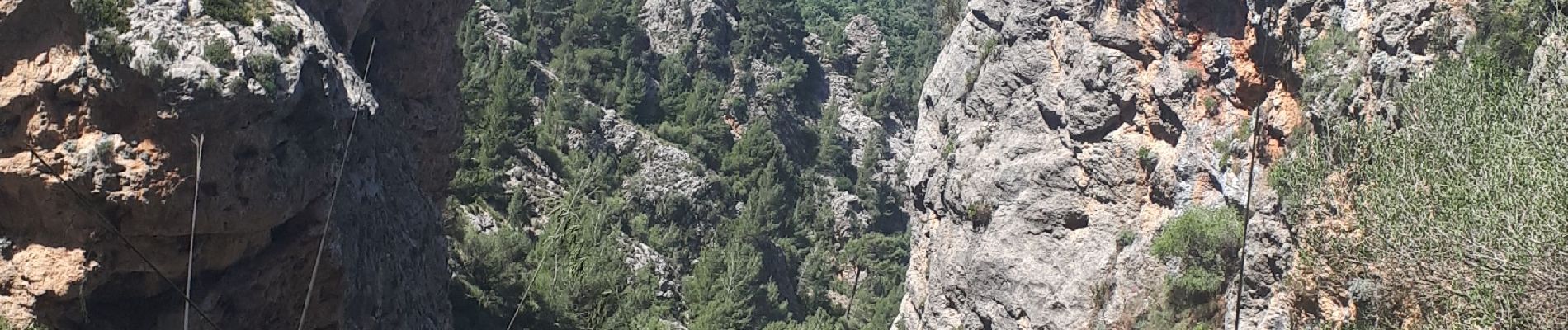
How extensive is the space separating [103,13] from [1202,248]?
66.7 feet

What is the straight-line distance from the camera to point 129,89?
54.3 feet

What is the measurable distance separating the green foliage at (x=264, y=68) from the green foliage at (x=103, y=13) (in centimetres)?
155

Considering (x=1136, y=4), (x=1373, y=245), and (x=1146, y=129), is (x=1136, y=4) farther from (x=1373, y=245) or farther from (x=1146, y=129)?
(x=1373, y=245)

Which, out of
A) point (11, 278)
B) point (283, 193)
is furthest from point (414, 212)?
point (11, 278)

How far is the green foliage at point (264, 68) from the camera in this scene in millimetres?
17406

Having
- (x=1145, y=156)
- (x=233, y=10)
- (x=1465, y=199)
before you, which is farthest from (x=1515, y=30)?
(x=233, y=10)

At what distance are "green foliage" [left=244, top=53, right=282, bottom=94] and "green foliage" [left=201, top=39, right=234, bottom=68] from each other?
0.23m

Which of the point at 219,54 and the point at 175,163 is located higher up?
the point at 219,54

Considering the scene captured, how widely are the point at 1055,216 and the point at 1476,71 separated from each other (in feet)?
50.4

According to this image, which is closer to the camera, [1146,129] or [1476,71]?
[1476,71]

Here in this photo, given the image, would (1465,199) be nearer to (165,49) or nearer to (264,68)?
(264,68)

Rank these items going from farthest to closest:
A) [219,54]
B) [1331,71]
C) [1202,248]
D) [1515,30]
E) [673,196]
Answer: [673,196] → [1202,248] → [1331,71] → [1515,30] → [219,54]

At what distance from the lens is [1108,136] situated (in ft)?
103

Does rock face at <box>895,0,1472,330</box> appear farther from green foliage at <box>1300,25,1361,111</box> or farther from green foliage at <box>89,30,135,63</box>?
green foliage at <box>89,30,135,63</box>
